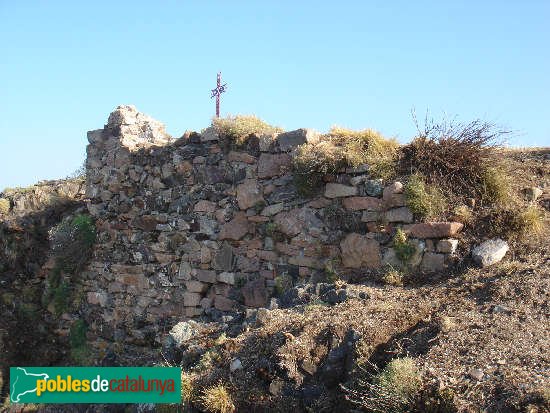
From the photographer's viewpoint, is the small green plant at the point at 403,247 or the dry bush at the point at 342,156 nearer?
the small green plant at the point at 403,247

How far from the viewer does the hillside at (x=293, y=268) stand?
3.63 metres

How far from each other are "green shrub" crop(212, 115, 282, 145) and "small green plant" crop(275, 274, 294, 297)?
1752 millimetres

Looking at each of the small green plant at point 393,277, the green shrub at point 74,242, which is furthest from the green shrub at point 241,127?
the green shrub at point 74,242

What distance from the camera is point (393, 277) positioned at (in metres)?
5.12

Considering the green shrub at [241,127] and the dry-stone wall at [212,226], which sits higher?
the green shrub at [241,127]

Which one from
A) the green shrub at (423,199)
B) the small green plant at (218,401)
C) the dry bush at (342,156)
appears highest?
the dry bush at (342,156)

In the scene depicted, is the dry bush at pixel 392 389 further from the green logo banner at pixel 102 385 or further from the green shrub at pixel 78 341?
the green shrub at pixel 78 341

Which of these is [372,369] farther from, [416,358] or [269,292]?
[269,292]

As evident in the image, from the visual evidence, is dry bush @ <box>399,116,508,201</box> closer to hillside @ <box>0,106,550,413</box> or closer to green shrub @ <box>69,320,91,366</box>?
hillside @ <box>0,106,550,413</box>

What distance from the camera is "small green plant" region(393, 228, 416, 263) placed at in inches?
207

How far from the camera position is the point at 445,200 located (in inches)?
213

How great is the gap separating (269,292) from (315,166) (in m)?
1.53

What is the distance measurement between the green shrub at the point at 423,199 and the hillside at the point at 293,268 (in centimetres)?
1

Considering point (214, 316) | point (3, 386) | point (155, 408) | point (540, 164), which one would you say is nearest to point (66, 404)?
point (155, 408)
